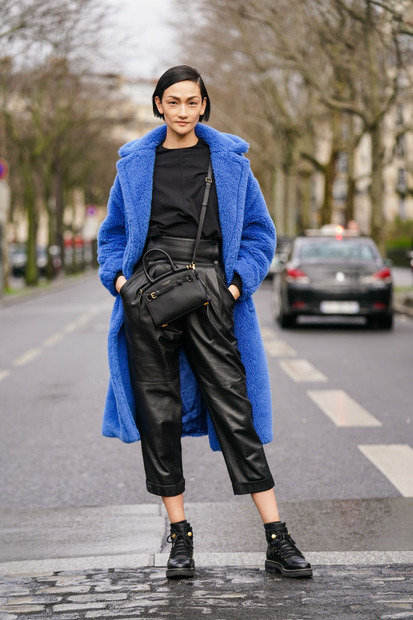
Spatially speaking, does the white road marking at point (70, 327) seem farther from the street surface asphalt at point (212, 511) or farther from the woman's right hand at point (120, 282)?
the woman's right hand at point (120, 282)

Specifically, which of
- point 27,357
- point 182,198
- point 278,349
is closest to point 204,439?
point 182,198

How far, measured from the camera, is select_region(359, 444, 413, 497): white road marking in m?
6.35

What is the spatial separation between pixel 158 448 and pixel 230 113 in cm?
4867

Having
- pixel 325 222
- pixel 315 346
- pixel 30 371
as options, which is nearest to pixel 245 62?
pixel 325 222

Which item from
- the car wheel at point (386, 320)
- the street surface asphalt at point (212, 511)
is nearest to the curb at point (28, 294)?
the car wheel at point (386, 320)

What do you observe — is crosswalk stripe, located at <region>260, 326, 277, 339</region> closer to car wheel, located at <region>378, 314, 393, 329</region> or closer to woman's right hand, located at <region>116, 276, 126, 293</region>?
car wheel, located at <region>378, 314, 393, 329</region>

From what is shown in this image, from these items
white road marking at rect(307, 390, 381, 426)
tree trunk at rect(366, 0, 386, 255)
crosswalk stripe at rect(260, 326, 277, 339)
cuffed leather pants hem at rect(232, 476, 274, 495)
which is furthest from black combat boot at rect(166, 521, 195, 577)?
tree trunk at rect(366, 0, 386, 255)

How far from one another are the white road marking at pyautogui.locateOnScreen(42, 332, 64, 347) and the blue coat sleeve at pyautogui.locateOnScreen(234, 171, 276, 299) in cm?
1194

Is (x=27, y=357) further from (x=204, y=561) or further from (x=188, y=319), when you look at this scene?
(x=188, y=319)

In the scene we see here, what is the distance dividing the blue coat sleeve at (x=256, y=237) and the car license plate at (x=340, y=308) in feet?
45.4

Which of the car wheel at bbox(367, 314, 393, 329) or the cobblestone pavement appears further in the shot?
the car wheel at bbox(367, 314, 393, 329)

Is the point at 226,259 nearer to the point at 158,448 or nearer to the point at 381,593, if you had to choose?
the point at 158,448

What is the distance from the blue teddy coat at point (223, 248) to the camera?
14.5ft

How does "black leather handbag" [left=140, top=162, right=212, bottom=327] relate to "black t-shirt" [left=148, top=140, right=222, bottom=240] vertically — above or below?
below
